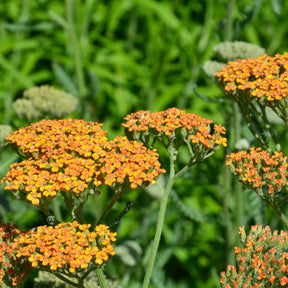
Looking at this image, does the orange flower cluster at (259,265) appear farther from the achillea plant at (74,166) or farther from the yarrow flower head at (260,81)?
the yarrow flower head at (260,81)

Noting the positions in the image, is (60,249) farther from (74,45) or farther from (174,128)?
(74,45)

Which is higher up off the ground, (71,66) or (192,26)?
(192,26)

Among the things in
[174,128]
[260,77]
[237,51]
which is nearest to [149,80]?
[237,51]

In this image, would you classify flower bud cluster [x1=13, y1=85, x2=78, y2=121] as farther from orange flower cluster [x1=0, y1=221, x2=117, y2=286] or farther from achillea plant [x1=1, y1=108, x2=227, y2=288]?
orange flower cluster [x1=0, y1=221, x2=117, y2=286]

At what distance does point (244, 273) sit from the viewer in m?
1.67

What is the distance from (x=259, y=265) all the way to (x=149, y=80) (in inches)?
97.1

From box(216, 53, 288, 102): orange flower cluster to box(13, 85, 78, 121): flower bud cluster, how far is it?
2.98 feet

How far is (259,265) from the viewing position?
5.43 feet

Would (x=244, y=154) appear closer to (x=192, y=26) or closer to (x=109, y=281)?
(x=109, y=281)

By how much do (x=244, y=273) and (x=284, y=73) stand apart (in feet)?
2.33

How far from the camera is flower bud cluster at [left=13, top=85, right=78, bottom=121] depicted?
2670mm

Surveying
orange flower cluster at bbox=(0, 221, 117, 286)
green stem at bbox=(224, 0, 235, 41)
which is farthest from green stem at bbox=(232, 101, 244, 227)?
orange flower cluster at bbox=(0, 221, 117, 286)

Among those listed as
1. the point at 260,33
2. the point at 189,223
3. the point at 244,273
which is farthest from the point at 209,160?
the point at 244,273

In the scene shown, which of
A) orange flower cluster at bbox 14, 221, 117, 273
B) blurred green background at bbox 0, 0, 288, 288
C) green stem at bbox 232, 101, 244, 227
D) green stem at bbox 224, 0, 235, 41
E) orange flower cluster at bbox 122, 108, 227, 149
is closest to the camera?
orange flower cluster at bbox 14, 221, 117, 273
